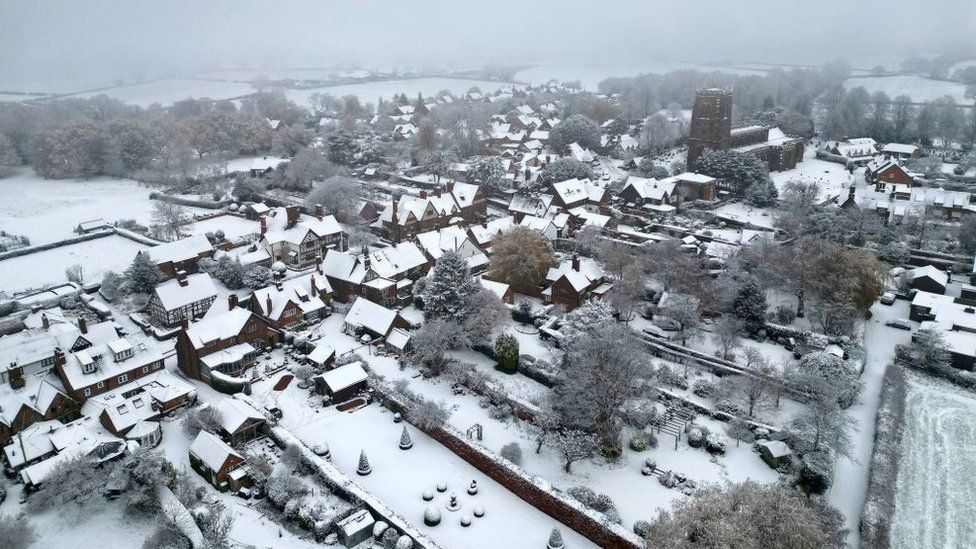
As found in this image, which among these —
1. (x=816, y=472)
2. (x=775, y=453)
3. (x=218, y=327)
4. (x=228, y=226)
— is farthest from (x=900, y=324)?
(x=228, y=226)

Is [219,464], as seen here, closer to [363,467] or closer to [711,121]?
[363,467]

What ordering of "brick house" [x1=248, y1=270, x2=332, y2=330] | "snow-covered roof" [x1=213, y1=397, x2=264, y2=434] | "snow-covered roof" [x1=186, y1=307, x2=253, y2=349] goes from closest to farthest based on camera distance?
"snow-covered roof" [x1=213, y1=397, x2=264, y2=434]
"snow-covered roof" [x1=186, y1=307, x2=253, y2=349]
"brick house" [x1=248, y1=270, x2=332, y2=330]

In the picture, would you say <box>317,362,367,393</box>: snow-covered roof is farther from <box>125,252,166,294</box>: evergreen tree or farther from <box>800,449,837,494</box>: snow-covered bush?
<box>800,449,837,494</box>: snow-covered bush

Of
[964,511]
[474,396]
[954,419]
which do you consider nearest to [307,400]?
[474,396]

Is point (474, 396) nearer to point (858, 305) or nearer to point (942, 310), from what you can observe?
point (858, 305)

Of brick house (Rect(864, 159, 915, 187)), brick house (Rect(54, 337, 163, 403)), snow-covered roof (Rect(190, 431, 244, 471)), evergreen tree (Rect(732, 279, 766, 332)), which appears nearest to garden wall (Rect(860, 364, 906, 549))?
evergreen tree (Rect(732, 279, 766, 332))

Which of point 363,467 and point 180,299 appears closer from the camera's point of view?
point 363,467

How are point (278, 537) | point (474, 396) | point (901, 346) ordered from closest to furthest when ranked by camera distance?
point (278, 537) → point (474, 396) → point (901, 346)
